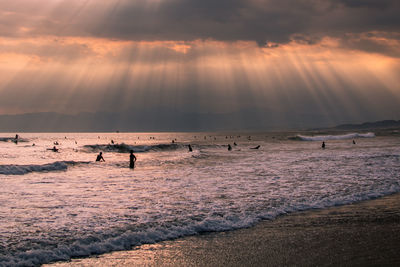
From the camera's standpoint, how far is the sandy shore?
764 centimetres

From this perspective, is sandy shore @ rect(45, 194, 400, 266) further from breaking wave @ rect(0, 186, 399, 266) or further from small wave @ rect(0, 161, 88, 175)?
small wave @ rect(0, 161, 88, 175)

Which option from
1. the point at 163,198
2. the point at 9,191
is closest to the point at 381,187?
the point at 163,198

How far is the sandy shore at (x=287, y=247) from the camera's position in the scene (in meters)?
7.64

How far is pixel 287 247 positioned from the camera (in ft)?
28.0

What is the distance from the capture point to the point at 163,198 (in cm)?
1584

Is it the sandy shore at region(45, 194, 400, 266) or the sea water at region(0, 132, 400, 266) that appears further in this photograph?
the sea water at region(0, 132, 400, 266)

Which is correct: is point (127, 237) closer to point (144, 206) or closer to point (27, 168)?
point (144, 206)

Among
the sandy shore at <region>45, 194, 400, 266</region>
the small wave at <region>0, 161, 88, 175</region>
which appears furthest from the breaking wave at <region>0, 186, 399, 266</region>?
the small wave at <region>0, 161, 88, 175</region>

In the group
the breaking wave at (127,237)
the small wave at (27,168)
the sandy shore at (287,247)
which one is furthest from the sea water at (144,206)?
the small wave at (27,168)

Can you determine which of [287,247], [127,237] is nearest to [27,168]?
[127,237]

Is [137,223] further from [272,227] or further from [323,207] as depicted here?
[323,207]

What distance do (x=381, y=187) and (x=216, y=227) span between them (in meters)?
11.5

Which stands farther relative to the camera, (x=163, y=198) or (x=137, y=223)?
(x=163, y=198)

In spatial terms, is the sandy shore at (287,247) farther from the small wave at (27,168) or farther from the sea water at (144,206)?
the small wave at (27,168)
